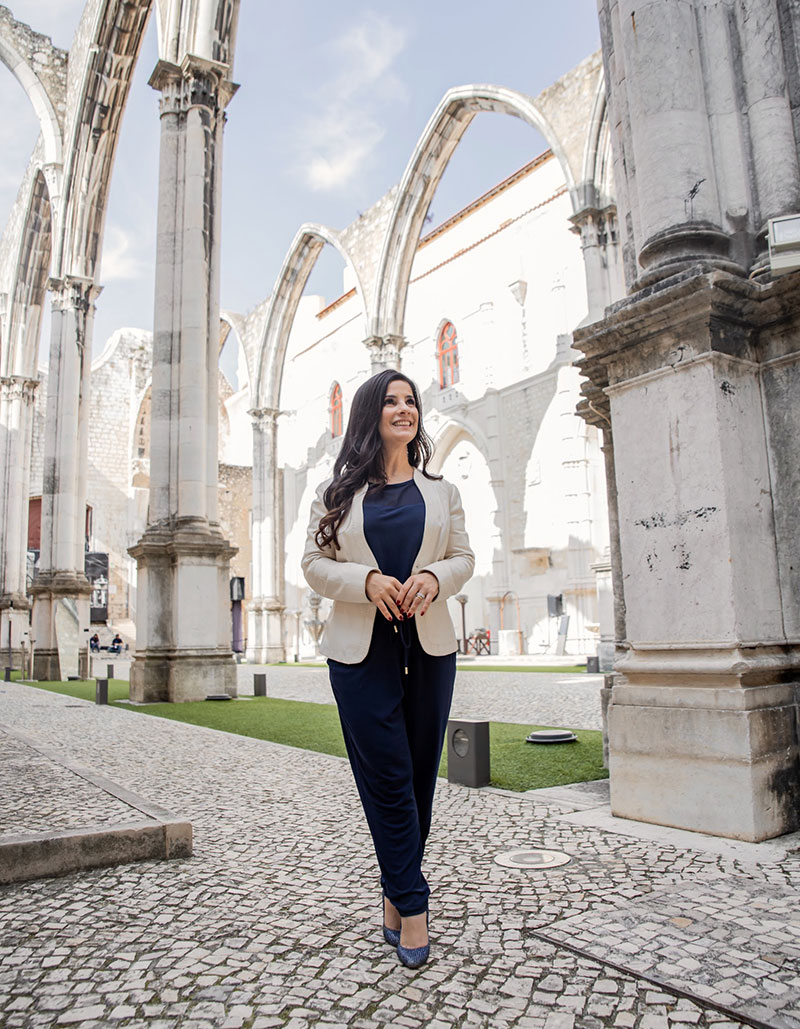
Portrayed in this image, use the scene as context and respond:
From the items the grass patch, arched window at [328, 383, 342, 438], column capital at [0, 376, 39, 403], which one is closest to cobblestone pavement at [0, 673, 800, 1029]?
the grass patch

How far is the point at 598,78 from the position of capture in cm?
1504

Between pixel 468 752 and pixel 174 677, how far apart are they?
6822 millimetres

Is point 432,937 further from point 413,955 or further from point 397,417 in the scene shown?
point 397,417

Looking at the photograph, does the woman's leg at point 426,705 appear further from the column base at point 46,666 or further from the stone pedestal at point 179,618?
the column base at point 46,666

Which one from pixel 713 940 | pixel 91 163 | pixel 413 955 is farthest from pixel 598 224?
pixel 413 955

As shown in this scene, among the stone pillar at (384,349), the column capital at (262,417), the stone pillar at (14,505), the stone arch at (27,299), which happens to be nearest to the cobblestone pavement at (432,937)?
the stone pillar at (384,349)

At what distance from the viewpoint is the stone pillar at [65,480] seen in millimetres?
16453

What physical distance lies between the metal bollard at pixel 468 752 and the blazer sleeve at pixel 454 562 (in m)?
2.21

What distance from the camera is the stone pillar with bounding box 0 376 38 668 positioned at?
21078 millimetres

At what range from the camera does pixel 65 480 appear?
55.8ft

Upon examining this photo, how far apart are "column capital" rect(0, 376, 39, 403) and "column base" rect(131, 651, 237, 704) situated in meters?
15.5

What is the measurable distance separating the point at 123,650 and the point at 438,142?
764 inches

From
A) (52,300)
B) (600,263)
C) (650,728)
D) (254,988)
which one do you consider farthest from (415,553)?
(52,300)

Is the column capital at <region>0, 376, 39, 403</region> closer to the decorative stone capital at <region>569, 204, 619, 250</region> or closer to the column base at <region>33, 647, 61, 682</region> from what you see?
the column base at <region>33, 647, 61, 682</region>
